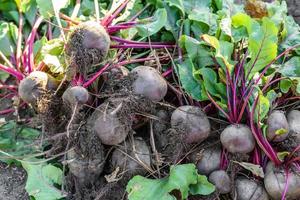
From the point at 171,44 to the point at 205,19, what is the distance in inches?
9.4

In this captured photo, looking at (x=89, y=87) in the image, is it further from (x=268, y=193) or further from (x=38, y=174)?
(x=268, y=193)

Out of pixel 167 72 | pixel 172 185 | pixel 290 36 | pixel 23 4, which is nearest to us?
pixel 172 185

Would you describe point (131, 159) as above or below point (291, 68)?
below

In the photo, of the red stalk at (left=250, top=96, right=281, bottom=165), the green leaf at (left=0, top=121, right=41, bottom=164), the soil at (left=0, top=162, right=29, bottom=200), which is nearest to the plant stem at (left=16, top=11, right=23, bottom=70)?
the green leaf at (left=0, top=121, right=41, bottom=164)

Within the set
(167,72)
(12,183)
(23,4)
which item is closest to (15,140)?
(12,183)

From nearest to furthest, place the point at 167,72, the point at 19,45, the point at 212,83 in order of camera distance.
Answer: the point at 212,83 < the point at 167,72 < the point at 19,45

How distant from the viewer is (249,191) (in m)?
2.36

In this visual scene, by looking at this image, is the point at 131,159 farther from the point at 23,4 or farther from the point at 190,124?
the point at 23,4

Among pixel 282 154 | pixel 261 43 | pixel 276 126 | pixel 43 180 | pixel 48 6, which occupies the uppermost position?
pixel 48 6

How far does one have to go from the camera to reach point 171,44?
8.92 ft

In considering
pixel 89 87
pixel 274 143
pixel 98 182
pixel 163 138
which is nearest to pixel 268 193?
pixel 274 143

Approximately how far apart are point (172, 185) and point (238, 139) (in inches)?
15.1

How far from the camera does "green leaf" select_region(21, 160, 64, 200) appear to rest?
2.44m

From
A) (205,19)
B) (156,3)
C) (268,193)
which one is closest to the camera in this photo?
(268,193)
